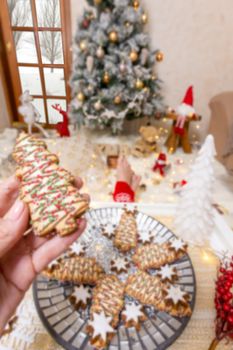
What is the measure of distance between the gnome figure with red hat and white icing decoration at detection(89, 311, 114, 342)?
1.81 m

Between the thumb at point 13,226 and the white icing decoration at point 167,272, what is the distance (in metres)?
0.59

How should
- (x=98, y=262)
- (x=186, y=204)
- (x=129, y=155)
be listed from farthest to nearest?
(x=129, y=155), (x=186, y=204), (x=98, y=262)

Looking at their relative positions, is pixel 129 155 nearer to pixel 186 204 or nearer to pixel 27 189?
pixel 186 204

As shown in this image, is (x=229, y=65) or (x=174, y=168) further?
(x=229, y=65)

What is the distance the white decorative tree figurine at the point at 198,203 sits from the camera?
1.30 metres

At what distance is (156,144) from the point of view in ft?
8.62

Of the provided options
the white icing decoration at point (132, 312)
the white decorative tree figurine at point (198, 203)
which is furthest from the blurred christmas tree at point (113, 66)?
the white icing decoration at point (132, 312)

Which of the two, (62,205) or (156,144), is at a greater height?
(62,205)

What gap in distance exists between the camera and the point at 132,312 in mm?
957

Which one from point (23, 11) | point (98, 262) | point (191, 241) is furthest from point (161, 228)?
point (23, 11)

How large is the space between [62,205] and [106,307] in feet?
1.46

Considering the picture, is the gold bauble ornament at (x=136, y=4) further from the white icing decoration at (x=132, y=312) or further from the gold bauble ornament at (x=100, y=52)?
the white icing decoration at (x=132, y=312)

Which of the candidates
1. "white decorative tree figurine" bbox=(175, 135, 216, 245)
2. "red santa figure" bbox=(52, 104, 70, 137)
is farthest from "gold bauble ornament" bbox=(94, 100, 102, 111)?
"white decorative tree figurine" bbox=(175, 135, 216, 245)

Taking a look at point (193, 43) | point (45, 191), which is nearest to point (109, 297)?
point (45, 191)
